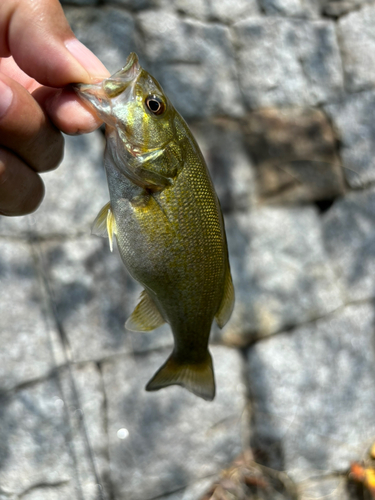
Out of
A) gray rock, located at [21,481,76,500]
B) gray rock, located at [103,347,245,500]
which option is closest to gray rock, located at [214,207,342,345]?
gray rock, located at [103,347,245,500]

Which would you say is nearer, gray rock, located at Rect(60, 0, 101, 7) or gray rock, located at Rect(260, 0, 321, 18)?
gray rock, located at Rect(60, 0, 101, 7)

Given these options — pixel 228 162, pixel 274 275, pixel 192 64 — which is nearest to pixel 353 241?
pixel 274 275

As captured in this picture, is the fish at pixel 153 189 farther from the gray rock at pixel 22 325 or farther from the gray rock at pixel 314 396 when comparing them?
the gray rock at pixel 314 396

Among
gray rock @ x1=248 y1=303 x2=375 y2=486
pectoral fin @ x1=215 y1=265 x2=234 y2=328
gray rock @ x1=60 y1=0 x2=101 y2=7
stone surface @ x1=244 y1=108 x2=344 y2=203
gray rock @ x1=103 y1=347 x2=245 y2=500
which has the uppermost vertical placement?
gray rock @ x1=60 y1=0 x2=101 y2=7

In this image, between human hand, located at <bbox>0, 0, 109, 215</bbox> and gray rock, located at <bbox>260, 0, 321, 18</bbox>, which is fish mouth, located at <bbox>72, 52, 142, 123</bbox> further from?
gray rock, located at <bbox>260, 0, 321, 18</bbox>

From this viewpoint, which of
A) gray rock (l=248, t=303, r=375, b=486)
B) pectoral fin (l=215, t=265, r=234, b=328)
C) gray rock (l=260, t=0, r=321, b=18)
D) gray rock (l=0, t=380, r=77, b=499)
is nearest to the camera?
pectoral fin (l=215, t=265, r=234, b=328)

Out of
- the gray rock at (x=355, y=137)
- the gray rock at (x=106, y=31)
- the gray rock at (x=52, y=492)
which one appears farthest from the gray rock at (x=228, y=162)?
the gray rock at (x=52, y=492)
